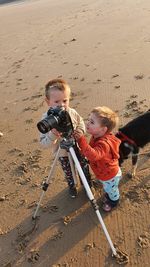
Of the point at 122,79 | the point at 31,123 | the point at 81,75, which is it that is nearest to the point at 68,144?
the point at 31,123

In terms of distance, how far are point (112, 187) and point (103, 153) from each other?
55cm

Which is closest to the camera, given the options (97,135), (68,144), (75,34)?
(68,144)

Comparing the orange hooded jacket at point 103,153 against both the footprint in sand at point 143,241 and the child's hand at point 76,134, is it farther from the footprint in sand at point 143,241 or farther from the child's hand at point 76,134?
the footprint in sand at point 143,241

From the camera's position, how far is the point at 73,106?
6539mm

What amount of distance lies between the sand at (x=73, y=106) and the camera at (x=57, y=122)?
1.27 m

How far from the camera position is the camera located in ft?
10.3

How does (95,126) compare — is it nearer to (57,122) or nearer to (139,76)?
(57,122)

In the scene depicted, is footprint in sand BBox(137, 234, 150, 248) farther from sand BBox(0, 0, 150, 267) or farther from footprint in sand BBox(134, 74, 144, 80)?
footprint in sand BBox(134, 74, 144, 80)

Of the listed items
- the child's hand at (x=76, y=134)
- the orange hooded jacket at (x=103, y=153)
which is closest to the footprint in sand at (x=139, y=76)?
the orange hooded jacket at (x=103, y=153)

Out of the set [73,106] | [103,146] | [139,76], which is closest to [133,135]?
[103,146]

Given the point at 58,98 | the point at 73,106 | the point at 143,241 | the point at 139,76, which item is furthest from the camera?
the point at 139,76

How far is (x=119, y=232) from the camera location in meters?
3.88

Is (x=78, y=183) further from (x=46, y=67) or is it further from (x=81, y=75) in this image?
(x=46, y=67)

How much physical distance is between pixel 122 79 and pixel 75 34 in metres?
4.30
